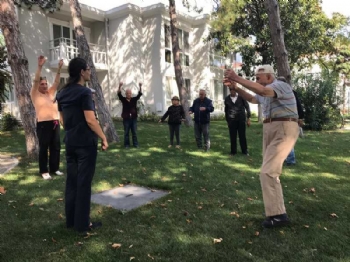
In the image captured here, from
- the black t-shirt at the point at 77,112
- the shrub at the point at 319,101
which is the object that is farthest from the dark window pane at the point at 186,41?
the black t-shirt at the point at 77,112

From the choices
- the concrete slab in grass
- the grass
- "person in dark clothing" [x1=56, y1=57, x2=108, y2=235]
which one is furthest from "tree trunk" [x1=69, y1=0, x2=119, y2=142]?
"person in dark clothing" [x1=56, y1=57, x2=108, y2=235]

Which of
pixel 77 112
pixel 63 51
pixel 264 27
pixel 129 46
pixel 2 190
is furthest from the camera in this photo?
pixel 129 46

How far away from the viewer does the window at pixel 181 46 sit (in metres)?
21.3

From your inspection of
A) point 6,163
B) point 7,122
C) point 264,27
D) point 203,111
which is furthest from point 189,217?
point 264,27

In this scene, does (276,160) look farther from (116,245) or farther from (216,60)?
(216,60)

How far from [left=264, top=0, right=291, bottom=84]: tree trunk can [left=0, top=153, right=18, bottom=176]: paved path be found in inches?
293

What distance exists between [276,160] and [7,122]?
49.6 ft

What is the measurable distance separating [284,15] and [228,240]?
17.3 m

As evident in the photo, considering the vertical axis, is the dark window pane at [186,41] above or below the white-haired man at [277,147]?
above

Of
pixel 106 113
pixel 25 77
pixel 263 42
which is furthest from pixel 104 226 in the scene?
Result: pixel 263 42

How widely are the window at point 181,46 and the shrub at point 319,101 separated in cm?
877

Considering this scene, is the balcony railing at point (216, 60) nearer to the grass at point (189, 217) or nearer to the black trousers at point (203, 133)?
the black trousers at point (203, 133)

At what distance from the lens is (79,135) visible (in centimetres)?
356

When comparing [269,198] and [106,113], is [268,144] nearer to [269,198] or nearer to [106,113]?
[269,198]
